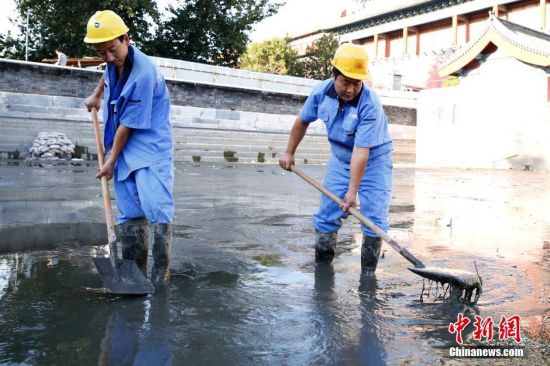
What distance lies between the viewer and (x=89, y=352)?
2035mm

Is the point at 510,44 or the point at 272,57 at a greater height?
the point at 272,57

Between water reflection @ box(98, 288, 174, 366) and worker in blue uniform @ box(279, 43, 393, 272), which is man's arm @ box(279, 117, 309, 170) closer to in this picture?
worker in blue uniform @ box(279, 43, 393, 272)

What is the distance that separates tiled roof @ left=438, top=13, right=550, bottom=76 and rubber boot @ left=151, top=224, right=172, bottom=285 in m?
17.7

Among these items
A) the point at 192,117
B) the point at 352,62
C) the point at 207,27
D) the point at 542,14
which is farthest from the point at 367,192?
the point at 542,14

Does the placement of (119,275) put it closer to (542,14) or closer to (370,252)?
(370,252)

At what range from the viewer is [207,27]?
23219mm

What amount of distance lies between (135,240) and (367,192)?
57.4 inches

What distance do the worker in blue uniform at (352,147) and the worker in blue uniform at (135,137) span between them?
1.00 m

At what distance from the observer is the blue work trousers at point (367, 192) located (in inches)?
137

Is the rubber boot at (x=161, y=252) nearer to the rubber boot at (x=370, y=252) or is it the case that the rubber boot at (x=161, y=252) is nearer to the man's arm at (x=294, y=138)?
the man's arm at (x=294, y=138)

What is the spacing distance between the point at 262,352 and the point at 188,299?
783 mm

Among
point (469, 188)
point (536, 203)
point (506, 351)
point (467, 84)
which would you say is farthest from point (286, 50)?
point (506, 351)

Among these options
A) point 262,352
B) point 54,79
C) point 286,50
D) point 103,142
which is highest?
point 286,50

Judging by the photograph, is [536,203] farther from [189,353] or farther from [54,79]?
[54,79]
